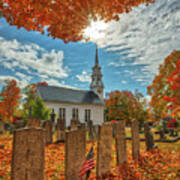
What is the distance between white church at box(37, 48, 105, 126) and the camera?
86.5ft

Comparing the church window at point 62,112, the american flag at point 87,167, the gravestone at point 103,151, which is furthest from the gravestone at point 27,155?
the church window at point 62,112

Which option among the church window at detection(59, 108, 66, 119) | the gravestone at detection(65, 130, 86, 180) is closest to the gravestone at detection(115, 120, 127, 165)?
the gravestone at detection(65, 130, 86, 180)

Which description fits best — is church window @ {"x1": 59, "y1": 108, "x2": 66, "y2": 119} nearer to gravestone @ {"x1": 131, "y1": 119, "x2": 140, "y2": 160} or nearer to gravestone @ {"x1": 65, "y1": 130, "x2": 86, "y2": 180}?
gravestone @ {"x1": 131, "y1": 119, "x2": 140, "y2": 160}

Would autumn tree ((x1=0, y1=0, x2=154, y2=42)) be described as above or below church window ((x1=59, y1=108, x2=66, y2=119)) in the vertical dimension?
above

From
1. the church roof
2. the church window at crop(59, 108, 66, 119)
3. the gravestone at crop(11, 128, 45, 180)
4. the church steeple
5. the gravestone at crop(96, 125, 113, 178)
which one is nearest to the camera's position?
the gravestone at crop(11, 128, 45, 180)

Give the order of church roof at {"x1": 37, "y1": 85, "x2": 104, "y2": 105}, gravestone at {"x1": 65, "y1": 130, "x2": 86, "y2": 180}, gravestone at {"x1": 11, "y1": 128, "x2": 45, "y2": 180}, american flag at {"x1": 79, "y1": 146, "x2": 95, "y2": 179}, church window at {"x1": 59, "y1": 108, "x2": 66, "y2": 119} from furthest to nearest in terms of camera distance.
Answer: church window at {"x1": 59, "y1": 108, "x2": 66, "y2": 119} → church roof at {"x1": 37, "y1": 85, "x2": 104, "y2": 105} → american flag at {"x1": 79, "y1": 146, "x2": 95, "y2": 179} → gravestone at {"x1": 65, "y1": 130, "x2": 86, "y2": 180} → gravestone at {"x1": 11, "y1": 128, "x2": 45, "y2": 180}

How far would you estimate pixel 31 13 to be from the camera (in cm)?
502

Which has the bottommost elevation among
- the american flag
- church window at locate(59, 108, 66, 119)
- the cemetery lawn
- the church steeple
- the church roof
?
the cemetery lawn

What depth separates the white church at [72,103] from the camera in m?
26.4

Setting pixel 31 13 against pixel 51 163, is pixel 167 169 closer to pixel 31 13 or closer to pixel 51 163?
pixel 51 163

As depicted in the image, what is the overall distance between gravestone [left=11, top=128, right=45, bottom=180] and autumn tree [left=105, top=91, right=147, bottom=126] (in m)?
21.3

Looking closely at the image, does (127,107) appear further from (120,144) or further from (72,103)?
(120,144)

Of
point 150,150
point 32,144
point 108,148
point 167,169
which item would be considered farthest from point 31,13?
point 150,150

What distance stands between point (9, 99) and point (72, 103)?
1138cm
